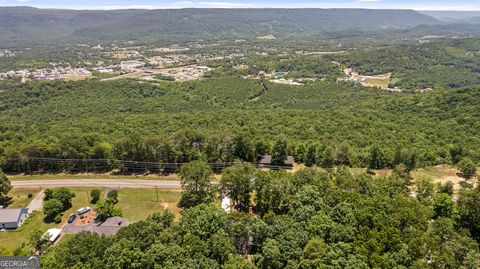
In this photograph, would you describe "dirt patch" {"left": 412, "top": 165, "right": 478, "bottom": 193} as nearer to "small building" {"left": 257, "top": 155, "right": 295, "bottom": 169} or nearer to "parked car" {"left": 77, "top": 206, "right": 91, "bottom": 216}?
"small building" {"left": 257, "top": 155, "right": 295, "bottom": 169}

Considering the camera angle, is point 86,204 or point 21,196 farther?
point 21,196

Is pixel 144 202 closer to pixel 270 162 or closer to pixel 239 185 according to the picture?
pixel 239 185

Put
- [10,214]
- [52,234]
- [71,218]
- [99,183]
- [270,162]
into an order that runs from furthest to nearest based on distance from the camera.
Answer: [270,162] < [99,183] < [10,214] < [71,218] < [52,234]

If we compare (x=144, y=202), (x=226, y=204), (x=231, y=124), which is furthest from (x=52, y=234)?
(x=231, y=124)

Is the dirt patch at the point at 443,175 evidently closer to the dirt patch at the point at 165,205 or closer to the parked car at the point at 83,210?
the dirt patch at the point at 165,205

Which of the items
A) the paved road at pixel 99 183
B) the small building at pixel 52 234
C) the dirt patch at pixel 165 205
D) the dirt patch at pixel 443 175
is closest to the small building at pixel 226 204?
the dirt patch at pixel 165 205

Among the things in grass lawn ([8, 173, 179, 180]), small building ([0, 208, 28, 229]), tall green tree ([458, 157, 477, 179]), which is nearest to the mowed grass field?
small building ([0, 208, 28, 229])
